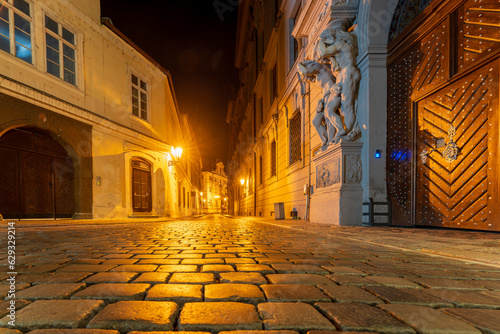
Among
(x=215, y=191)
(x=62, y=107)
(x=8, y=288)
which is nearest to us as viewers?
(x=8, y=288)

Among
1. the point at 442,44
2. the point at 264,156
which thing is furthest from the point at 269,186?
the point at 442,44

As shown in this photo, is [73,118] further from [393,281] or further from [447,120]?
[447,120]

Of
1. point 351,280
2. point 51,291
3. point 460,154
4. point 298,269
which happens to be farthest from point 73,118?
point 460,154

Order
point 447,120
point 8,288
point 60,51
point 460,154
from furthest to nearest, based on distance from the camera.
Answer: point 60,51 → point 447,120 → point 460,154 → point 8,288

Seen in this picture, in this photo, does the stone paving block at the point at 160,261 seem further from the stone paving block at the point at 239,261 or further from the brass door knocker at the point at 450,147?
the brass door knocker at the point at 450,147

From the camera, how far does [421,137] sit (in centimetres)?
554

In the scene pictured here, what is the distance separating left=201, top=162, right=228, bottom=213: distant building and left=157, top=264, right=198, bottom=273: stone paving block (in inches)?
1977

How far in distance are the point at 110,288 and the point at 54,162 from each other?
32.3ft

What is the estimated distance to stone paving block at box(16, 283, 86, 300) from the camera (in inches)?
54.7

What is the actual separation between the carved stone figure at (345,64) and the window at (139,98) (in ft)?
31.1

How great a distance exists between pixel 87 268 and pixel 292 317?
1722 mm

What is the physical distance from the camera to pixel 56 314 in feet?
3.82

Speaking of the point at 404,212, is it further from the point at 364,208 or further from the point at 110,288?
the point at 110,288

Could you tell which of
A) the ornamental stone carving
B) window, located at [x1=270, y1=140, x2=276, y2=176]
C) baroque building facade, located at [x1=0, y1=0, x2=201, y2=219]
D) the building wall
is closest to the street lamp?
baroque building facade, located at [x1=0, y1=0, x2=201, y2=219]
